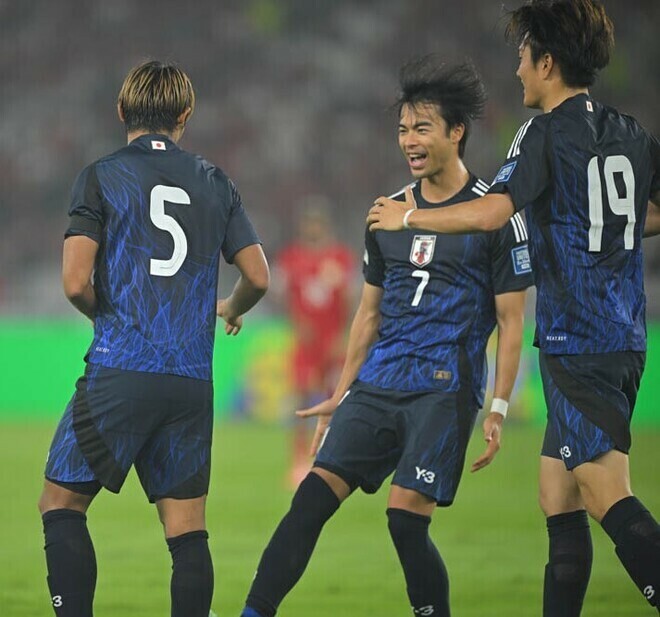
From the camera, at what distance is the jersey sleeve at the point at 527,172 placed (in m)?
3.98

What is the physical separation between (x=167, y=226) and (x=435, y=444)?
119 centimetres

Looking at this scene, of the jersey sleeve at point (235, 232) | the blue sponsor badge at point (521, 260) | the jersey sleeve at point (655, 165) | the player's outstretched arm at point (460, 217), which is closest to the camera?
the player's outstretched arm at point (460, 217)

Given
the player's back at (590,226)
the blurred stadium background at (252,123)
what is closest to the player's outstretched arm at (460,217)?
the player's back at (590,226)

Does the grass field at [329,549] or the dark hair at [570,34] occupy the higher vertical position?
the dark hair at [570,34]

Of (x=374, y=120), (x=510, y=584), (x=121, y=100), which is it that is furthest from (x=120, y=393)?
A: (x=374, y=120)

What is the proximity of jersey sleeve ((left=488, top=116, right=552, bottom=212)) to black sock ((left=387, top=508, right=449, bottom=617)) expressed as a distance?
1.15m

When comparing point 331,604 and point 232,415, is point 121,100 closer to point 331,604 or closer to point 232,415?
point 331,604

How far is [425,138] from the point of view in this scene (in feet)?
15.3

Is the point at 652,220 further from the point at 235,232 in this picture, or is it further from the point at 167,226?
the point at 167,226

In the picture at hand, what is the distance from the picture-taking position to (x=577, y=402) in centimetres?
410

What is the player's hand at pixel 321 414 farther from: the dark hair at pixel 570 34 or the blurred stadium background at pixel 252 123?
the blurred stadium background at pixel 252 123

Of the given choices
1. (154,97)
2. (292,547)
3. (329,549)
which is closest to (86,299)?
(154,97)

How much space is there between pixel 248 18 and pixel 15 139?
438 cm

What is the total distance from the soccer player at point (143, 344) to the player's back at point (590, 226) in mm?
1078
